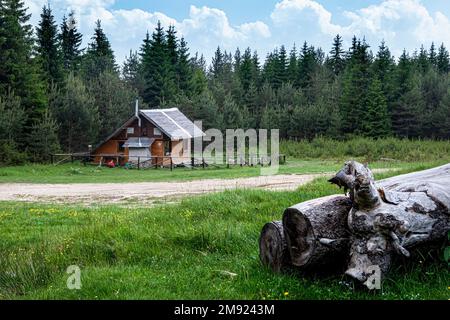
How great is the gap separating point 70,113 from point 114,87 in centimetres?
1002

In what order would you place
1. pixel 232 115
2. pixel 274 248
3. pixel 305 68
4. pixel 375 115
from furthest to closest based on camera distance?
1. pixel 305 68
2. pixel 232 115
3. pixel 375 115
4. pixel 274 248

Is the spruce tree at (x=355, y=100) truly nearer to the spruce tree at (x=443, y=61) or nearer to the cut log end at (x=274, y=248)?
the spruce tree at (x=443, y=61)

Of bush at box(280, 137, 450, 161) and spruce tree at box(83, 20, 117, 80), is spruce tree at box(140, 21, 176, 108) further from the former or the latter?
bush at box(280, 137, 450, 161)

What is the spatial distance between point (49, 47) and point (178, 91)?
1835 cm

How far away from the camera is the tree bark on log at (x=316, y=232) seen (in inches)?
213

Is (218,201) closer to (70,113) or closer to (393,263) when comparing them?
(393,263)

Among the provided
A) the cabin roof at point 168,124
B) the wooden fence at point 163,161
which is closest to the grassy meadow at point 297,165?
the wooden fence at point 163,161

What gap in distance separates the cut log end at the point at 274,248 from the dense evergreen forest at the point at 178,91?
34160 millimetres

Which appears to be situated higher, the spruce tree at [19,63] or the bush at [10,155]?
the spruce tree at [19,63]

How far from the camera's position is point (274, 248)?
19.1 ft

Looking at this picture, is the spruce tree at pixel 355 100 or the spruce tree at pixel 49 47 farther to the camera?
the spruce tree at pixel 355 100

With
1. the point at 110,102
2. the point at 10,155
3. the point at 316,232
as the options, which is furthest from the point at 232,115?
the point at 316,232

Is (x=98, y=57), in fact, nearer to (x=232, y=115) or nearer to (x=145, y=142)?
(x=232, y=115)

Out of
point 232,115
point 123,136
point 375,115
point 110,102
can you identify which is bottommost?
point 123,136
